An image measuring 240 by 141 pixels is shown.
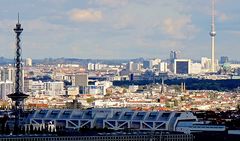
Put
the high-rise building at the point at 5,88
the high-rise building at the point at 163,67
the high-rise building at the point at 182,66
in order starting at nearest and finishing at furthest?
1. the high-rise building at the point at 5,88
2. the high-rise building at the point at 182,66
3. the high-rise building at the point at 163,67

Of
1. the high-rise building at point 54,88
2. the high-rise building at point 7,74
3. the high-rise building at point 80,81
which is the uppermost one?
the high-rise building at point 7,74

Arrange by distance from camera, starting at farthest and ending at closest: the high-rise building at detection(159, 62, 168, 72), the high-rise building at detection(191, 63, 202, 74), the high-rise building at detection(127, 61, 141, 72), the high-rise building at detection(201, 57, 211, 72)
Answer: the high-rise building at detection(201, 57, 211, 72), the high-rise building at detection(127, 61, 141, 72), the high-rise building at detection(159, 62, 168, 72), the high-rise building at detection(191, 63, 202, 74)

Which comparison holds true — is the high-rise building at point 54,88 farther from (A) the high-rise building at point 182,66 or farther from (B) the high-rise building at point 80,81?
(A) the high-rise building at point 182,66

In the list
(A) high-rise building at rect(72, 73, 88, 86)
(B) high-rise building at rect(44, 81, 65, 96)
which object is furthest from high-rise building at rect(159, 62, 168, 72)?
(B) high-rise building at rect(44, 81, 65, 96)

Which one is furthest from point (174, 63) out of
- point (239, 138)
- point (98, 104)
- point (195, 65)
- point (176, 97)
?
point (239, 138)

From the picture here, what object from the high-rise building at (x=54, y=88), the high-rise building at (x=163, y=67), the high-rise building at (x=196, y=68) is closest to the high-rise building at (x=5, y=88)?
the high-rise building at (x=54, y=88)

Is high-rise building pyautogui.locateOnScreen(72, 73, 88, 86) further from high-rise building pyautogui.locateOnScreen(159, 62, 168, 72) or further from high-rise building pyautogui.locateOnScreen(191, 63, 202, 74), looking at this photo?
high-rise building pyautogui.locateOnScreen(159, 62, 168, 72)

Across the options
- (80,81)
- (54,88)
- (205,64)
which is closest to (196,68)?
(205,64)

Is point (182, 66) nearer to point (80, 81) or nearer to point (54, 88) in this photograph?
point (80, 81)
